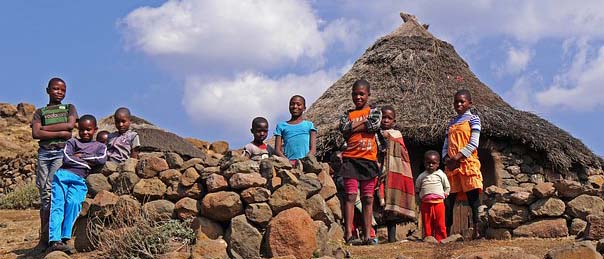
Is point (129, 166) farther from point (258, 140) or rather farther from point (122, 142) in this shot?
point (258, 140)

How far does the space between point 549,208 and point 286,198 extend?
2685 millimetres

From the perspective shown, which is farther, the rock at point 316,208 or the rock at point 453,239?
the rock at point 453,239

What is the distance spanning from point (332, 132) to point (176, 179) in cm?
467

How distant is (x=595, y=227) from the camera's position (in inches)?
218

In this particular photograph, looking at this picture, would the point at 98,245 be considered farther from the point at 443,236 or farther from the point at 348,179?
the point at 443,236

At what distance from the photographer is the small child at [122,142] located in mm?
6668

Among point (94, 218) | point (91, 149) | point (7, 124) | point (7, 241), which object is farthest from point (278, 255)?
point (7, 124)

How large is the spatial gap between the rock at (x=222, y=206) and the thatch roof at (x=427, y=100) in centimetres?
474

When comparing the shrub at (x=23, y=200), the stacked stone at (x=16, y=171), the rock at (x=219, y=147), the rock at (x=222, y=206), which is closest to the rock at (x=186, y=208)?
the rock at (x=222, y=206)

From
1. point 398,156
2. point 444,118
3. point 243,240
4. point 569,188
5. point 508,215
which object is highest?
point 444,118

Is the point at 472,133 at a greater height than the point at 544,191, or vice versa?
the point at 472,133

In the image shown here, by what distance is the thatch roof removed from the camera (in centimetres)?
981

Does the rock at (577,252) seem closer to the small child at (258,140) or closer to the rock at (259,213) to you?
the rock at (259,213)

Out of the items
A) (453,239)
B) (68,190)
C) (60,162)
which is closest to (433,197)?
(453,239)
